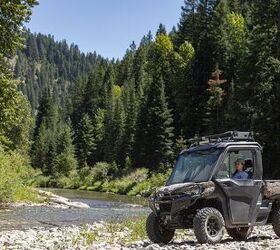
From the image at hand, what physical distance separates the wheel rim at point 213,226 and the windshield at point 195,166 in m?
A: 1.08

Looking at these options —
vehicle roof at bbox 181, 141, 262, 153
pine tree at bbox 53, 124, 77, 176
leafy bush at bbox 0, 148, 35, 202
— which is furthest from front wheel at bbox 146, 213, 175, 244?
pine tree at bbox 53, 124, 77, 176

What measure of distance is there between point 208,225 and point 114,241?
3.12 m

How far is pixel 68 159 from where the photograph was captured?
106875mm

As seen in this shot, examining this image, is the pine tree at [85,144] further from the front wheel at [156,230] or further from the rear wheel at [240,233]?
the front wheel at [156,230]

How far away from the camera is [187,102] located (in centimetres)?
8775

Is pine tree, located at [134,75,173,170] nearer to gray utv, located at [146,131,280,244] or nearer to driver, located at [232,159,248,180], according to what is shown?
gray utv, located at [146,131,280,244]

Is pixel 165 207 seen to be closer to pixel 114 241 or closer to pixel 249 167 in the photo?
pixel 114 241

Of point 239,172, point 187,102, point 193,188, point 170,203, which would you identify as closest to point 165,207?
point 170,203

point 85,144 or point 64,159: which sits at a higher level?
point 85,144

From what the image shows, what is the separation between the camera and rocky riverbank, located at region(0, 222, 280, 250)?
1358 centimetres

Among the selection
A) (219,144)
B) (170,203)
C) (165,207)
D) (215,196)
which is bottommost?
(165,207)

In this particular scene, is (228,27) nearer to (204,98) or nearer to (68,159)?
(204,98)

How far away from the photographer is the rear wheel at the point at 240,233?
615 inches

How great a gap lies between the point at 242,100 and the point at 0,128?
2705 cm
